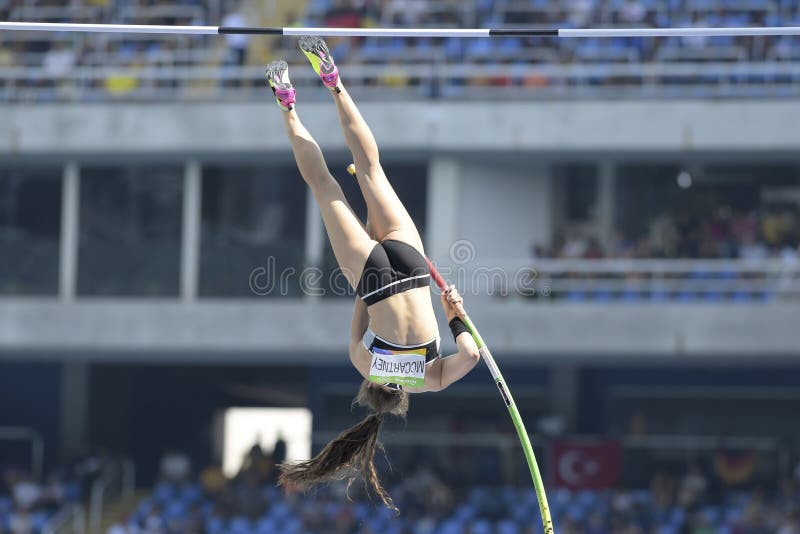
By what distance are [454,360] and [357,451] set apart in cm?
99

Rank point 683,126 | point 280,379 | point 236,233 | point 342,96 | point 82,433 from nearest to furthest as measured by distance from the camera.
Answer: point 342,96, point 683,126, point 236,233, point 82,433, point 280,379

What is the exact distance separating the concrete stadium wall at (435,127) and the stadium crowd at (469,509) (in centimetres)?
465

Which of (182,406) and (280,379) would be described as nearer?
(182,406)

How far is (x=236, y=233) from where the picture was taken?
21.3 metres

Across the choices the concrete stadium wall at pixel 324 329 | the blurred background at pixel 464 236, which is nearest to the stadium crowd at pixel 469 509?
the blurred background at pixel 464 236

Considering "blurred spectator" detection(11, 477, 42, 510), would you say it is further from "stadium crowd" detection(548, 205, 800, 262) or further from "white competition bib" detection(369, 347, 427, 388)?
"white competition bib" detection(369, 347, 427, 388)

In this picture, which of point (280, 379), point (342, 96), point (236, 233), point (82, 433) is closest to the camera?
point (342, 96)

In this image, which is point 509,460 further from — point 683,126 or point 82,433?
point 82,433

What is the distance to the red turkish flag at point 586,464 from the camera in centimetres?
2086

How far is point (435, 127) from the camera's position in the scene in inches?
800

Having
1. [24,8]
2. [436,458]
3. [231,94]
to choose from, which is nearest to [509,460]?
[436,458]

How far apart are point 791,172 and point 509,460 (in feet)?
20.6

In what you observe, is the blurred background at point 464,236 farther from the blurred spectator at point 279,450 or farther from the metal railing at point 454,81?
the blurred spectator at point 279,450

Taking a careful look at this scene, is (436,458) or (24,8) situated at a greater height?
(24,8)
